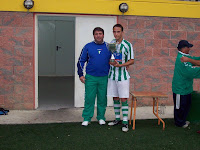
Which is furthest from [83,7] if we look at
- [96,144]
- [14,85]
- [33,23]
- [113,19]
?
[96,144]

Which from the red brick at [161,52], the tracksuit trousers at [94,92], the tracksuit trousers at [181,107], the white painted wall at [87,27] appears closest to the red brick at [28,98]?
the white painted wall at [87,27]

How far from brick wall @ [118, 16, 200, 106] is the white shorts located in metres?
1.68

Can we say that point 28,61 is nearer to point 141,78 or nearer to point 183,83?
point 141,78

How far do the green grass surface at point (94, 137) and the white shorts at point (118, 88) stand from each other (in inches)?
24.0

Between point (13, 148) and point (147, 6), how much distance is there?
14.0 ft

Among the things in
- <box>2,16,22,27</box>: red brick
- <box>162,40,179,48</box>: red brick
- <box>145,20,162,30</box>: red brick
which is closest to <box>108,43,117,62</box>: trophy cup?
<box>145,20,162,30</box>: red brick

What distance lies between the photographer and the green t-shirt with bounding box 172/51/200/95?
4.29m

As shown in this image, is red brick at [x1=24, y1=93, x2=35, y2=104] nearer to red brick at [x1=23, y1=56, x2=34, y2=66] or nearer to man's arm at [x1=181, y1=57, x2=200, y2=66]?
red brick at [x1=23, y1=56, x2=34, y2=66]

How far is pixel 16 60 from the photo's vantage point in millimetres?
5695

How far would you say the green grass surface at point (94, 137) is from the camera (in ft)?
12.0

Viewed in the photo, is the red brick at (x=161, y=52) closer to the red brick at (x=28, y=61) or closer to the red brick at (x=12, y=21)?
the red brick at (x=28, y=61)

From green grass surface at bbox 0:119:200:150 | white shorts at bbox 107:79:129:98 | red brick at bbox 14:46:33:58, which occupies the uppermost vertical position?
red brick at bbox 14:46:33:58

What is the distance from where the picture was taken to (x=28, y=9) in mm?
5559

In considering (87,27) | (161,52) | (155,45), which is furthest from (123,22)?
(161,52)
